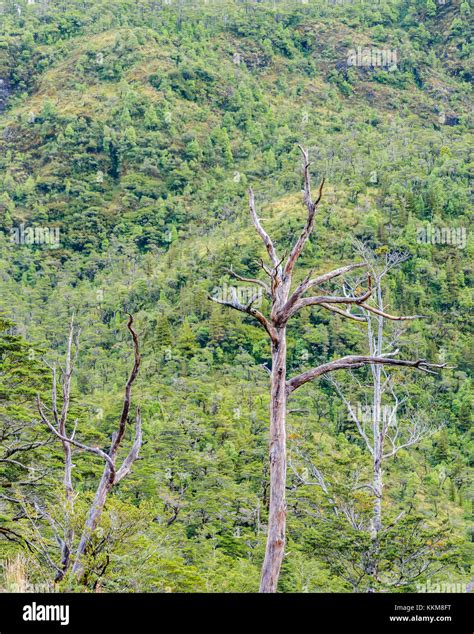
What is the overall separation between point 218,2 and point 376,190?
8197 centimetres

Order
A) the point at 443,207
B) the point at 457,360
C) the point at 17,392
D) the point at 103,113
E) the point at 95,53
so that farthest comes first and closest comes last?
the point at 95,53
the point at 103,113
the point at 443,207
the point at 457,360
the point at 17,392

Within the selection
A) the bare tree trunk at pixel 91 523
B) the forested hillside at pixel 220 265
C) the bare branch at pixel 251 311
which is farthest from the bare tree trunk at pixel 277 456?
the bare tree trunk at pixel 91 523

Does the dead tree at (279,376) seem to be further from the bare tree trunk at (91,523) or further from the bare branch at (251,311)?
the bare tree trunk at (91,523)

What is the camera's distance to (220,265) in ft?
167

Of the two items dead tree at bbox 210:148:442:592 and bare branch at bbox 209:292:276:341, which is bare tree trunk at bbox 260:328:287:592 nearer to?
dead tree at bbox 210:148:442:592

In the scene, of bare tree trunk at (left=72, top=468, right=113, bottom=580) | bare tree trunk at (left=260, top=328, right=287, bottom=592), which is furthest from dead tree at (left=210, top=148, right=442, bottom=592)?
bare tree trunk at (left=72, top=468, right=113, bottom=580)

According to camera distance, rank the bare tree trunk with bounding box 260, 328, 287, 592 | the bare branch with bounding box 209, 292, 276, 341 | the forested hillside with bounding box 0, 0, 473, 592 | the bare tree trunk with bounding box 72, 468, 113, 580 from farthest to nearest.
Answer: the forested hillside with bounding box 0, 0, 473, 592
the bare tree trunk with bounding box 72, 468, 113, 580
the bare tree trunk with bounding box 260, 328, 287, 592
the bare branch with bounding box 209, 292, 276, 341

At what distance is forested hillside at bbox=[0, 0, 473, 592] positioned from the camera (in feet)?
59.1

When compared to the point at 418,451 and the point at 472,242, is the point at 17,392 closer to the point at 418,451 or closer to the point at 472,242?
the point at 418,451

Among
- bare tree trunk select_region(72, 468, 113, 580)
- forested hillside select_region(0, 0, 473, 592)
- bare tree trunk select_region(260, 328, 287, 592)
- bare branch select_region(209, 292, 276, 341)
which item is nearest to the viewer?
bare branch select_region(209, 292, 276, 341)

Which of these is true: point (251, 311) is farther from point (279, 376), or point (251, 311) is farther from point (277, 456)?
point (277, 456)

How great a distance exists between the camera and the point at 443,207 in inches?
2114

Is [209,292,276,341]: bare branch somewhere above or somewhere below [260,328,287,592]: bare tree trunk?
above
